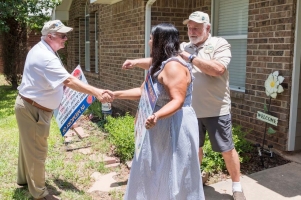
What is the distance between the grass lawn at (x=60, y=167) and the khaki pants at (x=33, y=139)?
31 centimetres

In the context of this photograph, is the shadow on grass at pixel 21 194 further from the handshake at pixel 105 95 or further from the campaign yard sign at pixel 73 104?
the handshake at pixel 105 95

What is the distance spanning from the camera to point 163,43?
9.50 feet

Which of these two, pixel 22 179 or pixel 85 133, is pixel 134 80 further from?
pixel 22 179

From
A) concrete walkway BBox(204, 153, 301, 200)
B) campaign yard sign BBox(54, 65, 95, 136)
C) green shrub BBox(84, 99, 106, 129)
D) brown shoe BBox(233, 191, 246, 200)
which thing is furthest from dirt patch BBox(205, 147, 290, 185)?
green shrub BBox(84, 99, 106, 129)

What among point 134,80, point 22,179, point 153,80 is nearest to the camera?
point 153,80

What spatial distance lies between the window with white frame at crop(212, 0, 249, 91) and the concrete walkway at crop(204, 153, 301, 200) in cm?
178

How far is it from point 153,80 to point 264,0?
2890mm

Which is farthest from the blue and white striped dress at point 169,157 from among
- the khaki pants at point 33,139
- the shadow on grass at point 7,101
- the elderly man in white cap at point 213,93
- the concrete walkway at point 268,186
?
the shadow on grass at point 7,101

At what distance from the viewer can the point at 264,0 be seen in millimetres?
5086

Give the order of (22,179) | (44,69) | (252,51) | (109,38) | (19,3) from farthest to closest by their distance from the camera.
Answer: (19,3), (109,38), (252,51), (22,179), (44,69)

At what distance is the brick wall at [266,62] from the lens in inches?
185

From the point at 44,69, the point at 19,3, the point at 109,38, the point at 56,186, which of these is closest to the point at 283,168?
the point at 56,186

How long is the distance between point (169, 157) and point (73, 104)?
2194mm

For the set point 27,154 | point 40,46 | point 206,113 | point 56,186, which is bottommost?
point 56,186
